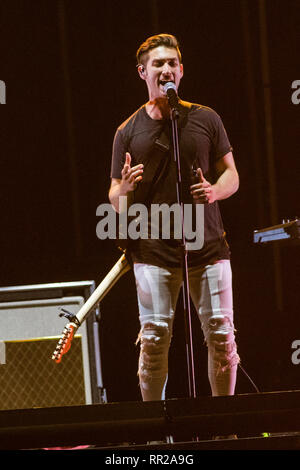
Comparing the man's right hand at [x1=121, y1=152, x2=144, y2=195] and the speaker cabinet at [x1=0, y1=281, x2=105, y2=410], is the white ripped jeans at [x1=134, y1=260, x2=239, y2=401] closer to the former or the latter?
the man's right hand at [x1=121, y1=152, x2=144, y2=195]

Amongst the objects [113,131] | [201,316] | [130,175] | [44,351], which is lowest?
[44,351]

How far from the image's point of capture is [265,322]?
3879mm

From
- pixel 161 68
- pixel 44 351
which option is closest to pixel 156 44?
pixel 161 68

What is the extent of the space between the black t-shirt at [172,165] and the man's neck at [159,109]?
3cm

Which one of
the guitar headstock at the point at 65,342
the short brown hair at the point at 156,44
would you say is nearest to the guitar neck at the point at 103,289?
the guitar headstock at the point at 65,342

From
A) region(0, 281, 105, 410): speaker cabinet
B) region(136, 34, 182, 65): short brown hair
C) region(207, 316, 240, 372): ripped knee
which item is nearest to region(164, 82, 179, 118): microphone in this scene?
region(136, 34, 182, 65): short brown hair

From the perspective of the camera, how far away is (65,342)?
3160 mm

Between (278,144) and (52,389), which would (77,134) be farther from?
(52,389)

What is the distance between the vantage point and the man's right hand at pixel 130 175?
2.67 m

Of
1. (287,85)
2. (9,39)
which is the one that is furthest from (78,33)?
(287,85)

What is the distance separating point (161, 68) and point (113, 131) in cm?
117

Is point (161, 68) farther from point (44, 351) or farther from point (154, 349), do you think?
point (44, 351)

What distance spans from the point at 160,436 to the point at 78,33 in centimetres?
280

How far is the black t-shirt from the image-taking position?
2.83 metres
